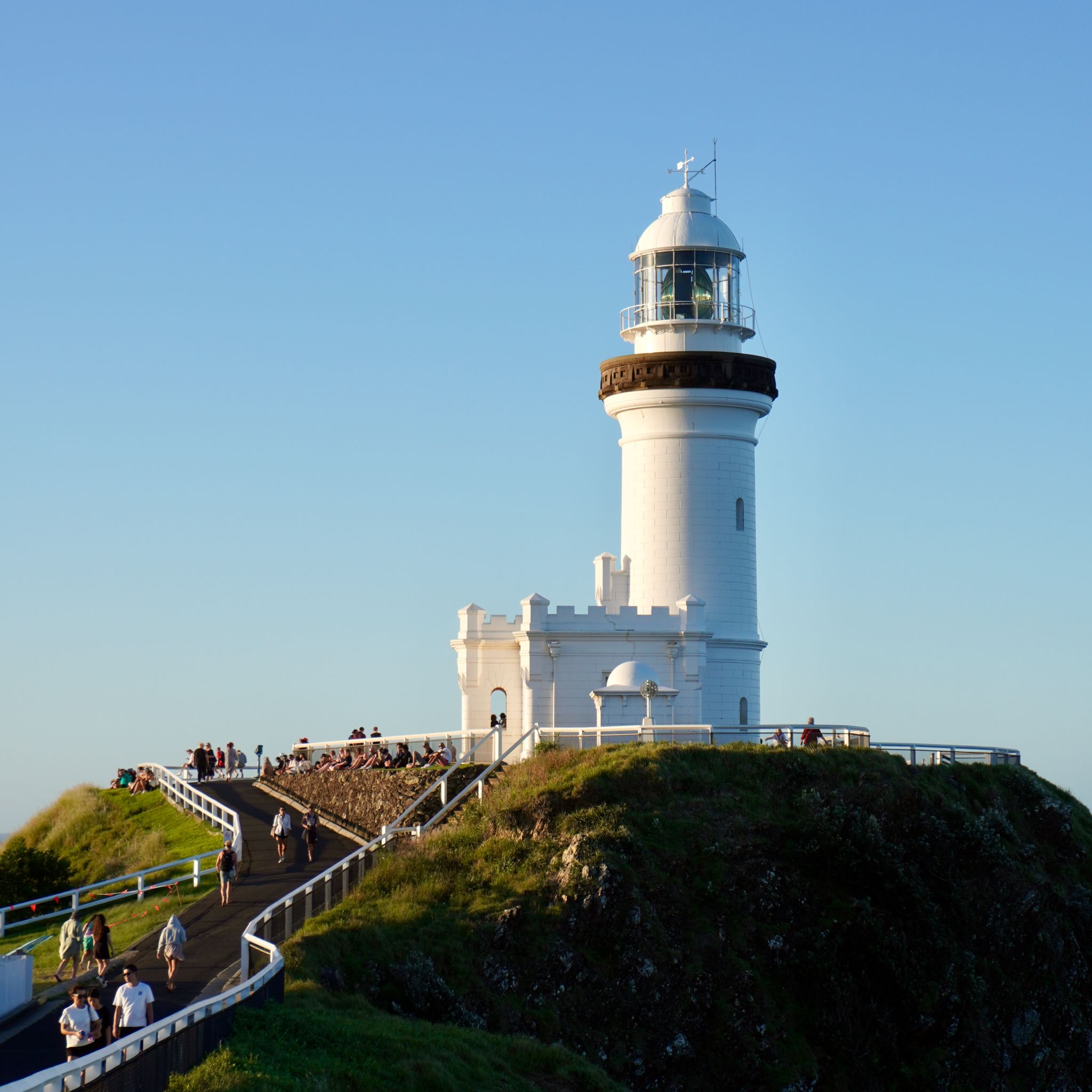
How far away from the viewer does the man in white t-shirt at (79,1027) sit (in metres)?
17.6

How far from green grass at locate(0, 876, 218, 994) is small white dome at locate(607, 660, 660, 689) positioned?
11.8m

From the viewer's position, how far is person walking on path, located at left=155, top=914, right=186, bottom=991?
23.9 m

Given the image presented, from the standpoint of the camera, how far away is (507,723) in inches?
1726

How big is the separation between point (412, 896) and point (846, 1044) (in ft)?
28.1

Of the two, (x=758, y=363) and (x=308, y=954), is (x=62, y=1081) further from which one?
(x=758, y=363)

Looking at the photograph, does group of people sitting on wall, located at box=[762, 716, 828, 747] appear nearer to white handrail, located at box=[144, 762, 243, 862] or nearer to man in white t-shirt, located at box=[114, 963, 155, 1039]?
white handrail, located at box=[144, 762, 243, 862]

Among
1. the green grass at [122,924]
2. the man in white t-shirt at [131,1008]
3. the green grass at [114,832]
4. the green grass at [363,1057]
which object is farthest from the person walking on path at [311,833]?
the man in white t-shirt at [131,1008]

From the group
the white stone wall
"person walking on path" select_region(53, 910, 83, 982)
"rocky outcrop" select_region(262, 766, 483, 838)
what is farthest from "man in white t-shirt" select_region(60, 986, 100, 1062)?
the white stone wall

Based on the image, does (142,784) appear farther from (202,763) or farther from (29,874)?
(29,874)

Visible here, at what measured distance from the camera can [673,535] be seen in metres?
45.3

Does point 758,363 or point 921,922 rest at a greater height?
point 758,363

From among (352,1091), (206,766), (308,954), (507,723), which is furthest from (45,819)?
(352,1091)

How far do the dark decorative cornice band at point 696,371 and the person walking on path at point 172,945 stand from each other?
82.0 feet

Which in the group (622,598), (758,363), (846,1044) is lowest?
(846,1044)
